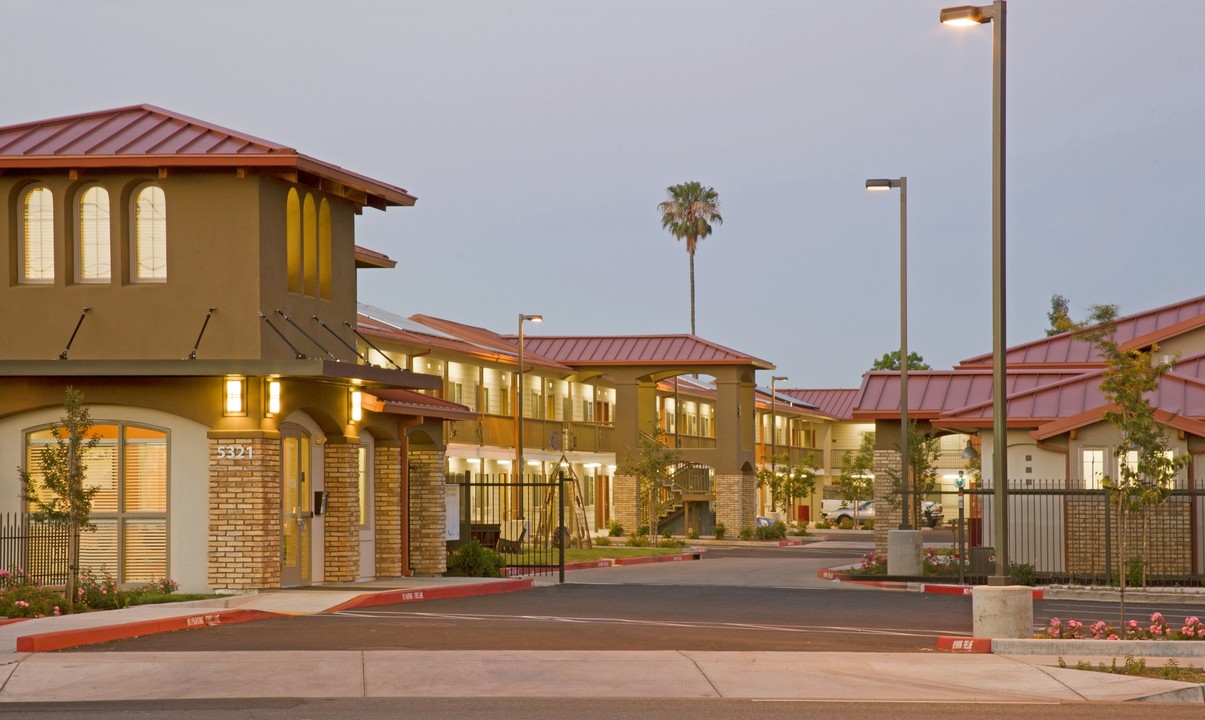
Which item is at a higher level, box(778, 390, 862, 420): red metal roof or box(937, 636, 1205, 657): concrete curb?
box(778, 390, 862, 420): red metal roof

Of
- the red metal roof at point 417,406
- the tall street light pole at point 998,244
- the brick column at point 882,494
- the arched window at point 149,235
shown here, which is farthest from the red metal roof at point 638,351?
the tall street light pole at point 998,244

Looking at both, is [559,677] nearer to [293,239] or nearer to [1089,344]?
[293,239]

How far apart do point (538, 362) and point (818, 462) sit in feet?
153


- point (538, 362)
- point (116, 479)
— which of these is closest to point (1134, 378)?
point (116, 479)

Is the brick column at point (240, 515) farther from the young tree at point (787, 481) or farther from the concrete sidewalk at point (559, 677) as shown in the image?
the young tree at point (787, 481)

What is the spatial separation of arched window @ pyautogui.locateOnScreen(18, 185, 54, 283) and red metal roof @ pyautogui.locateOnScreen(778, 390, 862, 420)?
81.4 metres

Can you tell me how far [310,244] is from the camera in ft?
87.7

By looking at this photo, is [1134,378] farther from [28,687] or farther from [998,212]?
[28,687]

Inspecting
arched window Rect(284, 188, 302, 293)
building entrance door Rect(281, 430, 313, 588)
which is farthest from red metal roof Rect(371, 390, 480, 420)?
arched window Rect(284, 188, 302, 293)

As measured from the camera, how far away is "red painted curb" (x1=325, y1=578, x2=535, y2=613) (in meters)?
23.9

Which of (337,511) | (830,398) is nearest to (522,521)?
(337,511)

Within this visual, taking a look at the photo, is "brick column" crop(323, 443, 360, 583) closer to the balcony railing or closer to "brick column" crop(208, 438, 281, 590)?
"brick column" crop(208, 438, 281, 590)

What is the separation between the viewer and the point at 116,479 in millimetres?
24719

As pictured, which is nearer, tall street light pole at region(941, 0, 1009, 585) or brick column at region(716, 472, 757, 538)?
tall street light pole at region(941, 0, 1009, 585)
